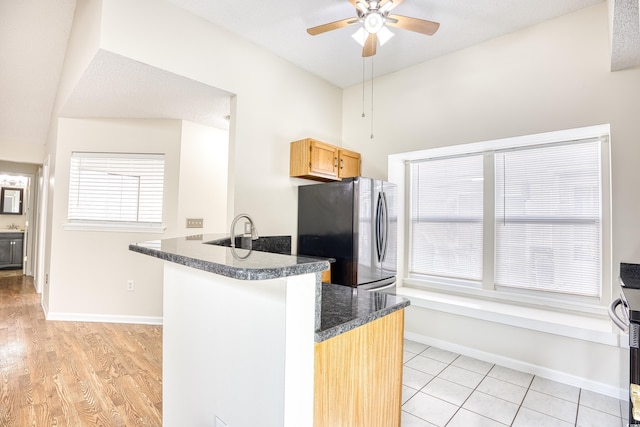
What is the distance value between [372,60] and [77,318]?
14.8 feet

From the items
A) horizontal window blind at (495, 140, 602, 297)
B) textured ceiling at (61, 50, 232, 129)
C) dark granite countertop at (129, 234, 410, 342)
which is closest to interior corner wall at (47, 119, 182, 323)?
textured ceiling at (61, 50, 232, 129)

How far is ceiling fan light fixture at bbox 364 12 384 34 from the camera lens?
2102 mm

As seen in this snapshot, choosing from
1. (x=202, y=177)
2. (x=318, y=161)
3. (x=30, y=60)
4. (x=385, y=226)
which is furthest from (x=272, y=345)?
(x=30, y=60)

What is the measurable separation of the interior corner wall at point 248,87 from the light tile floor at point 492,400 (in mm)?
1928

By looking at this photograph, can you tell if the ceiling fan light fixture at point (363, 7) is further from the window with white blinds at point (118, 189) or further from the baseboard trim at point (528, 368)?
the baseboard trim at point (528, 368)

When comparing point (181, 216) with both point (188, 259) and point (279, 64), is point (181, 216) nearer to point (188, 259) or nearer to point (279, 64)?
point (279, 64)

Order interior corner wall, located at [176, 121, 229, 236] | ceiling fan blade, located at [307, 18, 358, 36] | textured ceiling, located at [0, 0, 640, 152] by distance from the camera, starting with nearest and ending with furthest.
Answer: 1. ceiling fan blade, located at [307, 18, 358, 36]
2. textured ceiling, located at [0, 0, 640, 152]
3. interior corner wall, located at [176, 121, 229, 236]

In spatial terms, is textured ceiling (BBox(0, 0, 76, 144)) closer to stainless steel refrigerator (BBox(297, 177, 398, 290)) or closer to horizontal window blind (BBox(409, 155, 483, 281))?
stainless steel refrigerator (BBox(297, 177, 398, 290))

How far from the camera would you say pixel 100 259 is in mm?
3748

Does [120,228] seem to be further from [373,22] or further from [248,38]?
[373,22]

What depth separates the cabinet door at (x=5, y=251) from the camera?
6.25 meters

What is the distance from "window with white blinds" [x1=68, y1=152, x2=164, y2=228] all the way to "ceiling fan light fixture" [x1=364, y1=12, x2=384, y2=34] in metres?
2.89

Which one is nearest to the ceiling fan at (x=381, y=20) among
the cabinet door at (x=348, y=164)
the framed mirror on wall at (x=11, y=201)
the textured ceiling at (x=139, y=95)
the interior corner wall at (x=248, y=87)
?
the interior corner wall at (x=248, y=87)

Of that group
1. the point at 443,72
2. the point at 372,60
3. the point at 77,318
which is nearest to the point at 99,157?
the point at 77,318
